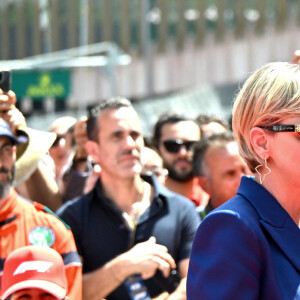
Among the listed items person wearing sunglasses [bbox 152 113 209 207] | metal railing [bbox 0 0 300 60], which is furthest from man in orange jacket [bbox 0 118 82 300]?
metal railing [bbox 0 0 300 60]

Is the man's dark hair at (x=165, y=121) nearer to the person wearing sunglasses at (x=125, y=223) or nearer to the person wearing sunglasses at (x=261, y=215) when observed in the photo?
the person wearing sunglasses at (x=125, y=223)

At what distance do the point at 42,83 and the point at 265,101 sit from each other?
13.4 m

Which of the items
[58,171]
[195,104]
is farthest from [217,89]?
[58,171]

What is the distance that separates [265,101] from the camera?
2037 mm

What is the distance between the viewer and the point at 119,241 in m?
3.90

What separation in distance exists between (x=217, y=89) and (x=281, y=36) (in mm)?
3101

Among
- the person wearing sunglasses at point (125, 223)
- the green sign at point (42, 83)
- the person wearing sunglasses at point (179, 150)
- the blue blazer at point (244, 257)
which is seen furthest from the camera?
the green sign at point (42, 83)

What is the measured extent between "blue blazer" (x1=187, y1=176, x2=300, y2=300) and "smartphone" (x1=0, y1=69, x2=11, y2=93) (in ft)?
6.24

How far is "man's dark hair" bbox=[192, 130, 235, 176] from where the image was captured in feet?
16.6

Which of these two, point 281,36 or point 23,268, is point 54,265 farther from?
point 281,36

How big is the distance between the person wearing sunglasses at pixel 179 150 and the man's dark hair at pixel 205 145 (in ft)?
1.04

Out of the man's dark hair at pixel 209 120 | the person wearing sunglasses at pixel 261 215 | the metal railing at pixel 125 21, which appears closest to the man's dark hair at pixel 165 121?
the man's dark hair at pixel 209 120

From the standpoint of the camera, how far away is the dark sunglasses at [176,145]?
5.85 m

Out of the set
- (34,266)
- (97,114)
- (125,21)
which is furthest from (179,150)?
(125,21)
